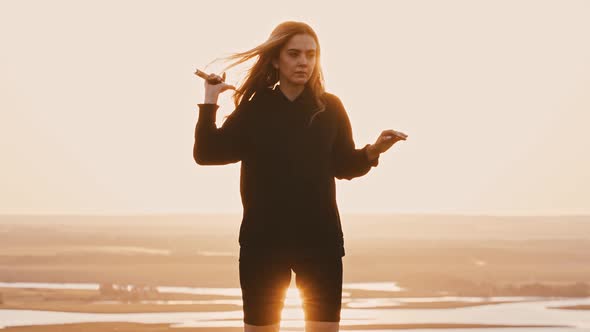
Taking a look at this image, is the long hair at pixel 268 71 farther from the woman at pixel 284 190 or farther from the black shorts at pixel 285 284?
the black shorts at pixel 285 284

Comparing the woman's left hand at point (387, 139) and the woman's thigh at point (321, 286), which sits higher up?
the woman's left hand at point (387, 139)

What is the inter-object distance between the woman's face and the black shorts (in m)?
0.97

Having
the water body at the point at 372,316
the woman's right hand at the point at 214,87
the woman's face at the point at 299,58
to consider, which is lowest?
the water body at the point at 372,316

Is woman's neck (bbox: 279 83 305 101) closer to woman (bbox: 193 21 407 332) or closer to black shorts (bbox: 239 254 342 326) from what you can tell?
woman (bbox: 193 21 407 332)

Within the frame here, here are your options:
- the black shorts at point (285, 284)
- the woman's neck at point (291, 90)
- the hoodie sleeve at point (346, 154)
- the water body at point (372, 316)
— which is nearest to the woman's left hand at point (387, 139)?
the hoodie sleeve at point (346, 154)

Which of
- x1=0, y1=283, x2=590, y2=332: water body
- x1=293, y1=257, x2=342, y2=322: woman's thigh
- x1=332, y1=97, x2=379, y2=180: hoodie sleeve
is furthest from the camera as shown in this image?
x1=0, y1=283, x2=590, y2=332: water body

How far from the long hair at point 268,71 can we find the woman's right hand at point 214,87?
222 millimetres

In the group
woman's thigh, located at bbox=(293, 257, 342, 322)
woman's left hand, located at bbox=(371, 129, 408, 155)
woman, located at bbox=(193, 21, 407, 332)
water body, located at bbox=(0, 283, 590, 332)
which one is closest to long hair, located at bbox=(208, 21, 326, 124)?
woman, located at bbox=(193, 21, 407, 332)

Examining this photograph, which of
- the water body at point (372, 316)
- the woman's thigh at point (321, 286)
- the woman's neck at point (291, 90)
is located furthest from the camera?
the water body at point (372, 316)

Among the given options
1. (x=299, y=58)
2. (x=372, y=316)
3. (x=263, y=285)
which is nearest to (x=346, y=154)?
(x=299, y=58)

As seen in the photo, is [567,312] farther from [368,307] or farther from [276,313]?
[276,313]

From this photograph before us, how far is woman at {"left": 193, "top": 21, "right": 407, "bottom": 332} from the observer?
20.9ft

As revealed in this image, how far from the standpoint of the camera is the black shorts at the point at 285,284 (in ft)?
20.8

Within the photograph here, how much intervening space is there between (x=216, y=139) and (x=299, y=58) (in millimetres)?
619
